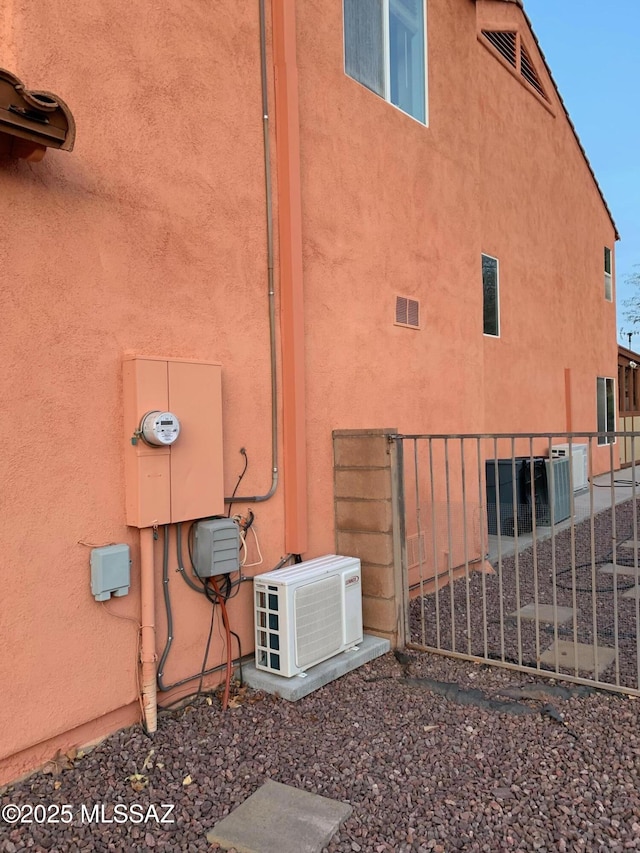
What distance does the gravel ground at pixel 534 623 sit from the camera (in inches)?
159

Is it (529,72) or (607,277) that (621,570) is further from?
(607,277)

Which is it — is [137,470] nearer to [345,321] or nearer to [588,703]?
[345,321]

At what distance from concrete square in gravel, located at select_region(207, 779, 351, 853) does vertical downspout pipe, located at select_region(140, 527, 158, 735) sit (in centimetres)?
77

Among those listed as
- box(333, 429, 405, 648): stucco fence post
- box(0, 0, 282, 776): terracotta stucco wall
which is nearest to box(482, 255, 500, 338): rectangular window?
box(333, 429, 405, 648): stucco fence post

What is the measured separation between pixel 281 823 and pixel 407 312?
4.18 metres

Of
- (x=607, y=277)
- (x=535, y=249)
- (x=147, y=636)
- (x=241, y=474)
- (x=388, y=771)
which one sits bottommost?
(x=388, y=771)

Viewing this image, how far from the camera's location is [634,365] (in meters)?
18.0

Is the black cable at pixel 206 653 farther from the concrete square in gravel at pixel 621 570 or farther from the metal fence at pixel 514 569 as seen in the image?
the concrete square in gravel at pixel 621 570

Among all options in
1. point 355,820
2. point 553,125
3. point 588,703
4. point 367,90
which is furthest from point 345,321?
point 553,125

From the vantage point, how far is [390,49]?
5.57 m

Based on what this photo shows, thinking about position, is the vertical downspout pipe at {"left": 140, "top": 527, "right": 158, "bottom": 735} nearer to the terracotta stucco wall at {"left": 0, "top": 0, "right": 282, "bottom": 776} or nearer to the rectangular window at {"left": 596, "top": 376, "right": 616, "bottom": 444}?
the terracotta stucco wall at {"left": 0, "top": 0, "right": 282, "bottom": 776}

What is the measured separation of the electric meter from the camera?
3.08 m

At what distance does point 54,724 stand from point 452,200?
5697mm

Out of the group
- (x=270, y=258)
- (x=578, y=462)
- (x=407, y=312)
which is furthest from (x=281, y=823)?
(x=578, y=462)
